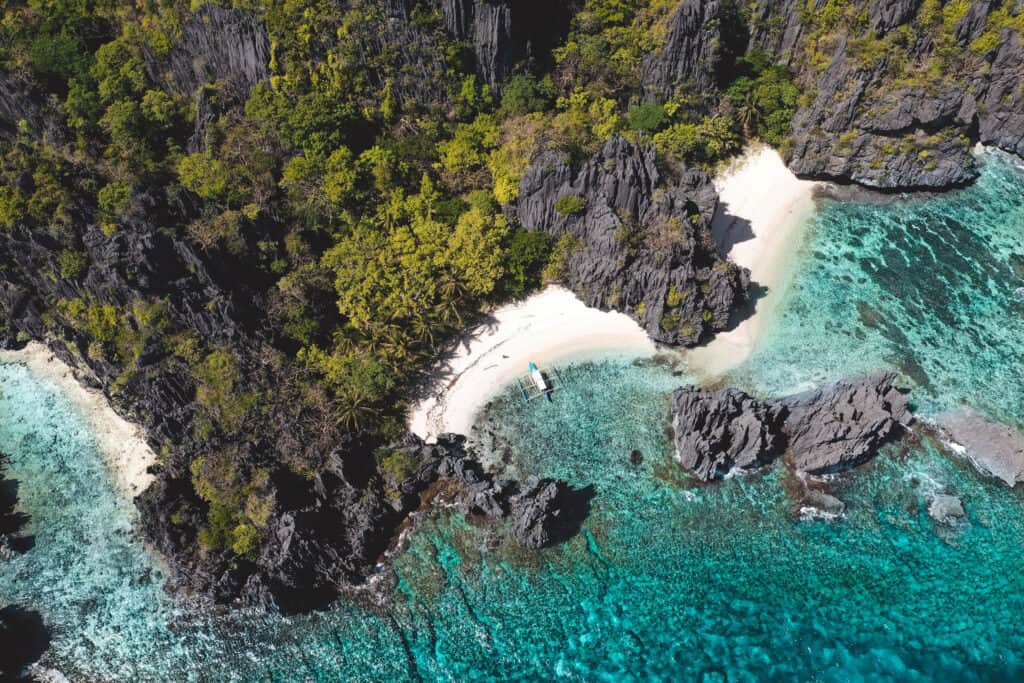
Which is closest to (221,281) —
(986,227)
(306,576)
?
(306,576)

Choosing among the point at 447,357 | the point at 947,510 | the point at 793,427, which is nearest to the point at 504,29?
the point at 447,357

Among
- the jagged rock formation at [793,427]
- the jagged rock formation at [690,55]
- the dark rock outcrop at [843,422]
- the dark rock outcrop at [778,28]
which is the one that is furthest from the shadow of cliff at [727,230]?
the dark rock outcrop at [778,28]

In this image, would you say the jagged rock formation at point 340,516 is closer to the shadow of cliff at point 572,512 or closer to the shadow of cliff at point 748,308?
the shadow of cliff at point 572,512

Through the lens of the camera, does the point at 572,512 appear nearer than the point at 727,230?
Yes

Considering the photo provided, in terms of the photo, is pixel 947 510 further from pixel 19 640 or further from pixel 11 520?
pixel 11 520

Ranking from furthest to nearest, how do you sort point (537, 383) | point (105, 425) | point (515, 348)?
1. point (515, 348)
2. point (105, 425)
3. point (537, 383)

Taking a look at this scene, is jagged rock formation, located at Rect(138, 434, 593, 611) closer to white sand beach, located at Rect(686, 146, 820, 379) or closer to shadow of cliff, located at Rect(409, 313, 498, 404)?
shadow of cliff, located at Rect(409, 313, 498, 404)
